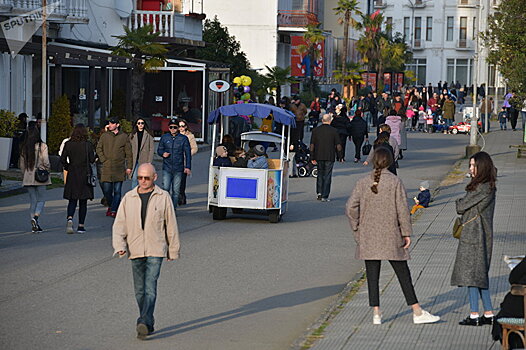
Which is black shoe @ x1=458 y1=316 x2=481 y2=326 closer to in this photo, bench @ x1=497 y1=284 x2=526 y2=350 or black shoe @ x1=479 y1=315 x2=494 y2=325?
black shoe @ x1=479 y1=315 x2=494 y2=325

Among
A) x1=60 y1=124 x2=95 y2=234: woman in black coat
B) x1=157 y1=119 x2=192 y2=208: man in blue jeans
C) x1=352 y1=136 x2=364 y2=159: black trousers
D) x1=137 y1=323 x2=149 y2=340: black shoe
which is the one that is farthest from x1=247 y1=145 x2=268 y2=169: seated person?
x1=352 y1=136 x2=364 y2=159: black trousers

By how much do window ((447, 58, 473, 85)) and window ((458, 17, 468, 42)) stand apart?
2.51m

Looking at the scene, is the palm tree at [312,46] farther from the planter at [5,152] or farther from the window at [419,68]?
the window at [419,68]

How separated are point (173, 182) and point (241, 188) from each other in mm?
1898

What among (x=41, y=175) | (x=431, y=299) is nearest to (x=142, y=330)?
(x=431, y=299)

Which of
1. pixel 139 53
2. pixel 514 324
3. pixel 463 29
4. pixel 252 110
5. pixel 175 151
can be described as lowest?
pixel 514 324

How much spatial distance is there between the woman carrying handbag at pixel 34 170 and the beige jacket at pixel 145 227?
698cm

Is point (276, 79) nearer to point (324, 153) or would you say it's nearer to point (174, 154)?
point (324, 153)

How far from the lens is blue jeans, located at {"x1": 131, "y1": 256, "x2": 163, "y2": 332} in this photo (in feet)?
29.8

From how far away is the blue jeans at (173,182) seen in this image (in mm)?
18766

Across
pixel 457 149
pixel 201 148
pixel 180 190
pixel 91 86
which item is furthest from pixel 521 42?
pixel 180 190

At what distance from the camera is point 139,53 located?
34.5 meters

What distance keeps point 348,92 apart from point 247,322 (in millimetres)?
58431

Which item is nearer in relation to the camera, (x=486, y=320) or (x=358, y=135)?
(x=486, y=320)
